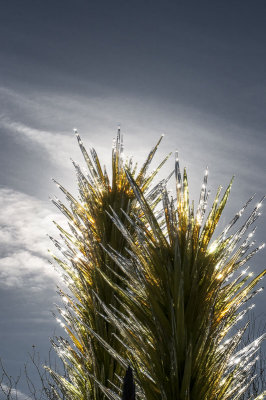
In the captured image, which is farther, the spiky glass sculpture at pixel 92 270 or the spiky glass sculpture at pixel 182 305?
the spiky glass sculpture at pixel 92 270

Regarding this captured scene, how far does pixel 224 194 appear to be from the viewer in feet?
4.67

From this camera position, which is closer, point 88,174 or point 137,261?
point 137,261

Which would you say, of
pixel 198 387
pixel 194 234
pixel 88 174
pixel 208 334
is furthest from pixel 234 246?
pixel 88 174

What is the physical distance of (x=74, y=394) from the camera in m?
1.91

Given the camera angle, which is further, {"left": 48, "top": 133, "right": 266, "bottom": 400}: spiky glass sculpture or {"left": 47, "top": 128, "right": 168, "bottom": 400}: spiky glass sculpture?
{"left": 47, "top": 128, "right": 168, "bottom": 400}: spiky glass sculpture

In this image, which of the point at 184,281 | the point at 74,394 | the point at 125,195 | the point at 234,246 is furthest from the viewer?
the point at 125,195

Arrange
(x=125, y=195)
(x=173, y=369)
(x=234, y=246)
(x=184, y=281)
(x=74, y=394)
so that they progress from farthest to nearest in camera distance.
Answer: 1. (x=125, y=195)
2. (x=74, y=394)
3. (x=234, y=246)
4. (x=184, y=281)
5. (x=173, y=369)

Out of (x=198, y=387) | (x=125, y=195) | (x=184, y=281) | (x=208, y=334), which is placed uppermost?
(x=125, y=195)

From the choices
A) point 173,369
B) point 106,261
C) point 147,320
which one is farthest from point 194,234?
point 106,261

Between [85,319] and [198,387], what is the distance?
89 cm

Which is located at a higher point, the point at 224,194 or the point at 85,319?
the point at 224,194

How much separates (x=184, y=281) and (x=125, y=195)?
1.07 m

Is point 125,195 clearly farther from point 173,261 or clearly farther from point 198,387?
point 198,387

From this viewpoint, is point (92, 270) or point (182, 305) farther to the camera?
point (92, 270)
